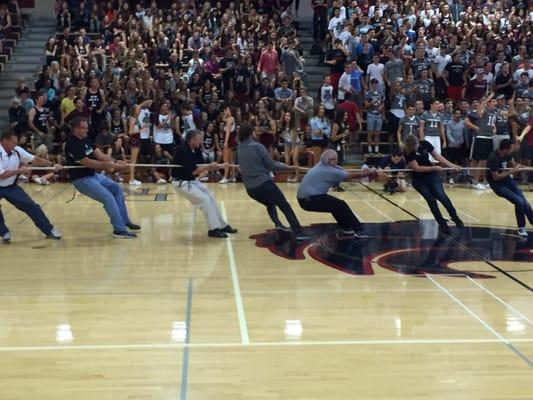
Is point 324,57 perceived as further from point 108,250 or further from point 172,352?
point 172,352

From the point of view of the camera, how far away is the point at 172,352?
21.6 ft

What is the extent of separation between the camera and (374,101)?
20391mm

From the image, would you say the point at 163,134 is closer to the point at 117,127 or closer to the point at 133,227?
the point at 117,127

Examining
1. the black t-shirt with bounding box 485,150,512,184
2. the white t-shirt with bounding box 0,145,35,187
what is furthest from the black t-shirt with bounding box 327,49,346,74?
the white t-shirt with bounding box 0,145,35,187

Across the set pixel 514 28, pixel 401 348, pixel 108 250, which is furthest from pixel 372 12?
pixel 401 348

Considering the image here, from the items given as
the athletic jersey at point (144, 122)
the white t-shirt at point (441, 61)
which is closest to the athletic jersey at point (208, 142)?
the athletic jersey at point (144, 122)

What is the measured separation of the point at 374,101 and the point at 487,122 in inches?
123

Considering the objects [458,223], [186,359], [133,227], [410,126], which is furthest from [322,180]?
[410,126]

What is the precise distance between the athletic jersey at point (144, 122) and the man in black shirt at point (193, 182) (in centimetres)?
744

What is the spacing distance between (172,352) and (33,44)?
2156 centimetres

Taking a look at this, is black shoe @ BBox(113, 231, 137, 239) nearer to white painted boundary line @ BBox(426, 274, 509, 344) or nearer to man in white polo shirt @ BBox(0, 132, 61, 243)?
man in white polo shirt @ BBox(0, 132, 61, 243)

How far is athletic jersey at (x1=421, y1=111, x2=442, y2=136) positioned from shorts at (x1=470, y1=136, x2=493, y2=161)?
96cm

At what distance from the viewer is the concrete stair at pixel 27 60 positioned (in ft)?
77.2

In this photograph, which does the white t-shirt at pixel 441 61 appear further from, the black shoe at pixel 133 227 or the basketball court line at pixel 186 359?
the basketball court line at pixel 186 359
